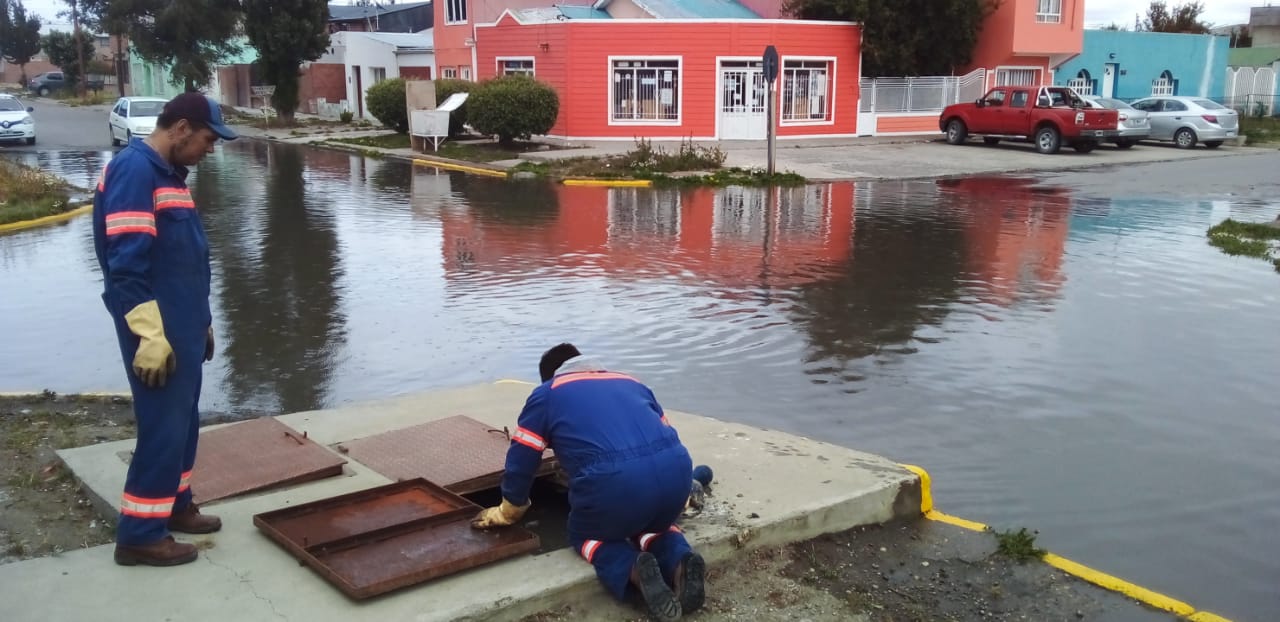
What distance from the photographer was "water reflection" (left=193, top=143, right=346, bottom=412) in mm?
8016

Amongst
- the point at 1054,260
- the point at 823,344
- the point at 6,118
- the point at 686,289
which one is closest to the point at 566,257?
the point at 686,289

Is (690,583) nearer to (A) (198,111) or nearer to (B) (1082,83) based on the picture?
(A) (198,111)

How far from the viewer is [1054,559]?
196 inches

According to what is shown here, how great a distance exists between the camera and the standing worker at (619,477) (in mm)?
4238

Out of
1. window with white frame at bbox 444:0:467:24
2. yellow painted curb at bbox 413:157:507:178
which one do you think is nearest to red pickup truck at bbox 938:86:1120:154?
yellow painted curb at bbox 413:157:507:178

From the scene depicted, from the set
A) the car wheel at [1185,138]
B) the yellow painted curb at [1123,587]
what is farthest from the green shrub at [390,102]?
the yellow painted curb at [1123,587]

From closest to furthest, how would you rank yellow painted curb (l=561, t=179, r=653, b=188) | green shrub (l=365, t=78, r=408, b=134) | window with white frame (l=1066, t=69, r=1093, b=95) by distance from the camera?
yellow painted curb (l=561, t=179, r=653, b=188) < green shrub (l=365, t=78, r=408, b=134) < window with white frame (l=1066, t=69, r=1093, b=95)

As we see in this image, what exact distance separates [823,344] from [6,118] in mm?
31149

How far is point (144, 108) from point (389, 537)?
29.9 meters

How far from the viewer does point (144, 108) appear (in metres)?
30.7

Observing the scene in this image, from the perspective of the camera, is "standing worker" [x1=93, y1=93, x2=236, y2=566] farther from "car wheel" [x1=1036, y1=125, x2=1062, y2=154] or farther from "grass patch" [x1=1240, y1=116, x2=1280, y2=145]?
"grass patch" [x1=1240, y1=116, x2=1280, y2=145]

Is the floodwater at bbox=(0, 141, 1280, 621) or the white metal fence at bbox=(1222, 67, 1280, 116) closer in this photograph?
the floodwater at bbox=(0, 141, 1280, 621)

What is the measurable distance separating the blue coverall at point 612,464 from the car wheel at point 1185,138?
33.6m

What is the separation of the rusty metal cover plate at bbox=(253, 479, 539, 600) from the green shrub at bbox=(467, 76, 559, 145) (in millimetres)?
24392
